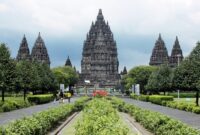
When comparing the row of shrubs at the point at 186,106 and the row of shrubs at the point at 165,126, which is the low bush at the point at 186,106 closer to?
the row of shrubs at the point at 186,106

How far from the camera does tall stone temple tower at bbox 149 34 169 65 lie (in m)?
192

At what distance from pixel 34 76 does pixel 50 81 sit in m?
17.6

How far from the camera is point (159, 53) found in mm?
193750

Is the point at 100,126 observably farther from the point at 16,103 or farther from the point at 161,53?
the point at 161,53

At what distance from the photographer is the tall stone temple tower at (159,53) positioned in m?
192

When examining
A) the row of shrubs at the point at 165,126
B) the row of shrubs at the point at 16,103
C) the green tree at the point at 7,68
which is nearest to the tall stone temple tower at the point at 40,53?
the row of shrubs at the point at 16,103

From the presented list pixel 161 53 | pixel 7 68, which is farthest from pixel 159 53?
pixel 7 68

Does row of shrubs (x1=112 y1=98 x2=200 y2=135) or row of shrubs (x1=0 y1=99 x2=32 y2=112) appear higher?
row of shrubs (x1=0 y1=99 x2=32 y2=112)

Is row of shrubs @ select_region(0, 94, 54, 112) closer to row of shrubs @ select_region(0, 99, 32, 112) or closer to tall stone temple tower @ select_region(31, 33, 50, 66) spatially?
row of shrubs @ select_region(0, 99, 32, 112)

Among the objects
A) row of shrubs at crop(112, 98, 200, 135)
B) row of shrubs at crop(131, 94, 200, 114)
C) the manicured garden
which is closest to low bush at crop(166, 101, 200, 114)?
row of shrubs at crop(131, 94, 200, 114)

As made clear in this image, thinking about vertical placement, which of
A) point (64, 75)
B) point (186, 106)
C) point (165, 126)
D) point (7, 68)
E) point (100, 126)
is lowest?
point (165, 126)

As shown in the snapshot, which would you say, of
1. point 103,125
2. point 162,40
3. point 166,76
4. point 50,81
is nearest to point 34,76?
point 50,81

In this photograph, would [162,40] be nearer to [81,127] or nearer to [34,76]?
[34,76]

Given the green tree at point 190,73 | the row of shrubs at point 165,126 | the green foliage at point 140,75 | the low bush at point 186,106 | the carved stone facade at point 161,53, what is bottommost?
the row of shrubs at point 165,126
